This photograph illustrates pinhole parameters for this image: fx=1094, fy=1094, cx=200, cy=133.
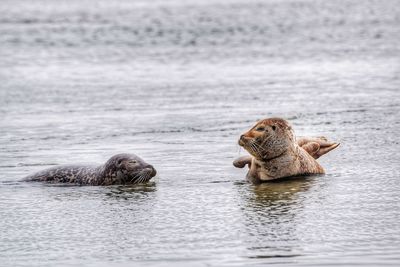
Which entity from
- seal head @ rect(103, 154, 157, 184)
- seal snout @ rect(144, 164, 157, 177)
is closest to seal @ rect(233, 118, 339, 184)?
seal snout @ rect(144, 164, 157, 177)

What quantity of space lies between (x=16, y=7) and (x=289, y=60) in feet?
101

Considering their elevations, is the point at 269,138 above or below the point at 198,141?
above

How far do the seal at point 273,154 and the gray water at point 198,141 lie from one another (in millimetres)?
260

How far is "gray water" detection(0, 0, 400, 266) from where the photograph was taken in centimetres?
896

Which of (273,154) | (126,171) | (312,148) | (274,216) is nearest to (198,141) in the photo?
(312,148)

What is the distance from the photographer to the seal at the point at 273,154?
1150 cm

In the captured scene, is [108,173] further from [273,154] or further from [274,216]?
[274,216]

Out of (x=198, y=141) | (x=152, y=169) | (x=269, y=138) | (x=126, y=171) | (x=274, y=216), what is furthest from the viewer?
(x=198, y=141)

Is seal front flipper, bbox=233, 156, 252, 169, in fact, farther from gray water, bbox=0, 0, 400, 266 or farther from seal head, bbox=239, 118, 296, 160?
seal head, bbox=239, 118, 296, 160

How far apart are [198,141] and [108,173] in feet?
8.61

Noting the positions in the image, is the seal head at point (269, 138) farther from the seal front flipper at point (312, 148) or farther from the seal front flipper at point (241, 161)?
the seal front flipper at point (312, 148)

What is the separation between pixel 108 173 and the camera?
11922 mm

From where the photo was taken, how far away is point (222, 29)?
118ft

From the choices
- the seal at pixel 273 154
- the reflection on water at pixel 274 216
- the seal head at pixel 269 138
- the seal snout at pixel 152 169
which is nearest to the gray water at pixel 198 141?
the reflection on water at pixel 274 216
